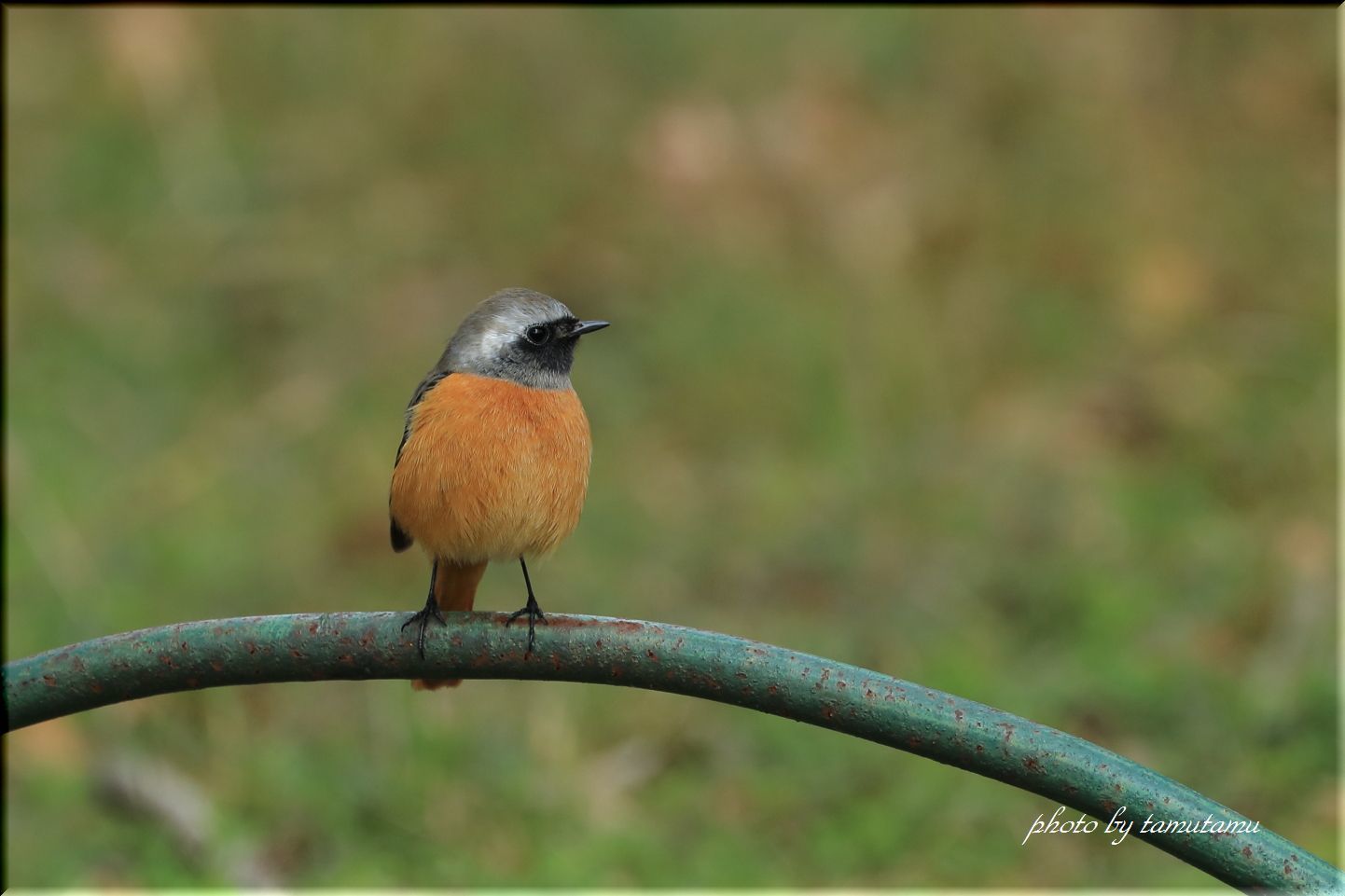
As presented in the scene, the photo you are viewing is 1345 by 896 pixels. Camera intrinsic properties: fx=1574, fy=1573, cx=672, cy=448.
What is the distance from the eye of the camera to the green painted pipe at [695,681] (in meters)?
2.33

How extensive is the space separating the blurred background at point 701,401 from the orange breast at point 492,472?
222 centimetres

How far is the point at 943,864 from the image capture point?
5.62 m

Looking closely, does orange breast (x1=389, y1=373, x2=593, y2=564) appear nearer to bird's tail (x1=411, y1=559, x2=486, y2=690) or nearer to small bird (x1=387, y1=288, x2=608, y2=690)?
small bird (x1=387, y1=288, x2=608, y2=690)

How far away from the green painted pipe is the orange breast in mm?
789

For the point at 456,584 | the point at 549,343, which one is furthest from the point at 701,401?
the point at 549,343

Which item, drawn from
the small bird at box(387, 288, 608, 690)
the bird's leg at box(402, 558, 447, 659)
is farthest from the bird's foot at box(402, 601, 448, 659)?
the small bird at box(387, 288, 608, 690)

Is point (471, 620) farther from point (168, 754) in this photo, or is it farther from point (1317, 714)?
point (1317, 714)

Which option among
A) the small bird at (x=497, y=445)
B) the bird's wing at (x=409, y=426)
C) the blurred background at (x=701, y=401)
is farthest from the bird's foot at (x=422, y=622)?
the blurred background at (x=701, y=401)

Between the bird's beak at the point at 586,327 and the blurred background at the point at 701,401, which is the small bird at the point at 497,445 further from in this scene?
the blurred background at the point at 701,401

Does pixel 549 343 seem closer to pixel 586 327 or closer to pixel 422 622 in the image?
pixel 586 327

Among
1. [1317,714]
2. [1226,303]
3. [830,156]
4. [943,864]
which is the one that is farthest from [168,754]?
[1226,303]

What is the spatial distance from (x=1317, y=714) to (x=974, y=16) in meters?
5.13

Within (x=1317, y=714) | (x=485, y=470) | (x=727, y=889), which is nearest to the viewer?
(x=485, y=470)

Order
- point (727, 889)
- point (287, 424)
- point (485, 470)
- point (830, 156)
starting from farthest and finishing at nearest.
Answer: point (830, 156), point (287, 424), point (727, 889), point (485, 470)
